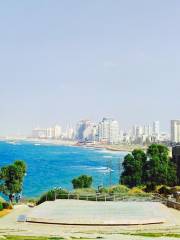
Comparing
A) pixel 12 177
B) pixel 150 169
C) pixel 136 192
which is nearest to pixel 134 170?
pixel 150 169

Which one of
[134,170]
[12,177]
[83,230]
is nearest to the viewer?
[83,230]

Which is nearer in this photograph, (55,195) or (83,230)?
(83,230)

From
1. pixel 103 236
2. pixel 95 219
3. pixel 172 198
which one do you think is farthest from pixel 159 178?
pixel 103 236

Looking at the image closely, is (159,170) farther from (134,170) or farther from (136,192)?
(136,192)

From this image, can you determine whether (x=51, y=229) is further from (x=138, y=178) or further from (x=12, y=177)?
(x=138, y=178)

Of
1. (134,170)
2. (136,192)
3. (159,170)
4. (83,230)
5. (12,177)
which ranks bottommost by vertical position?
(83,230)

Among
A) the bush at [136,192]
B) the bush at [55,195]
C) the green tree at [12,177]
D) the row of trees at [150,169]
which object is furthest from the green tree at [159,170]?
the bush at [55,195]

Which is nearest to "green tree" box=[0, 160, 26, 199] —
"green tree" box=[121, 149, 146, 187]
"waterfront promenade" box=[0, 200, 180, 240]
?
"green tree" box=[121, 149, 146, 187]

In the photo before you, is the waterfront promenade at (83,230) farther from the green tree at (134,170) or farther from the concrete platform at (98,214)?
the green tree at (134,170)
